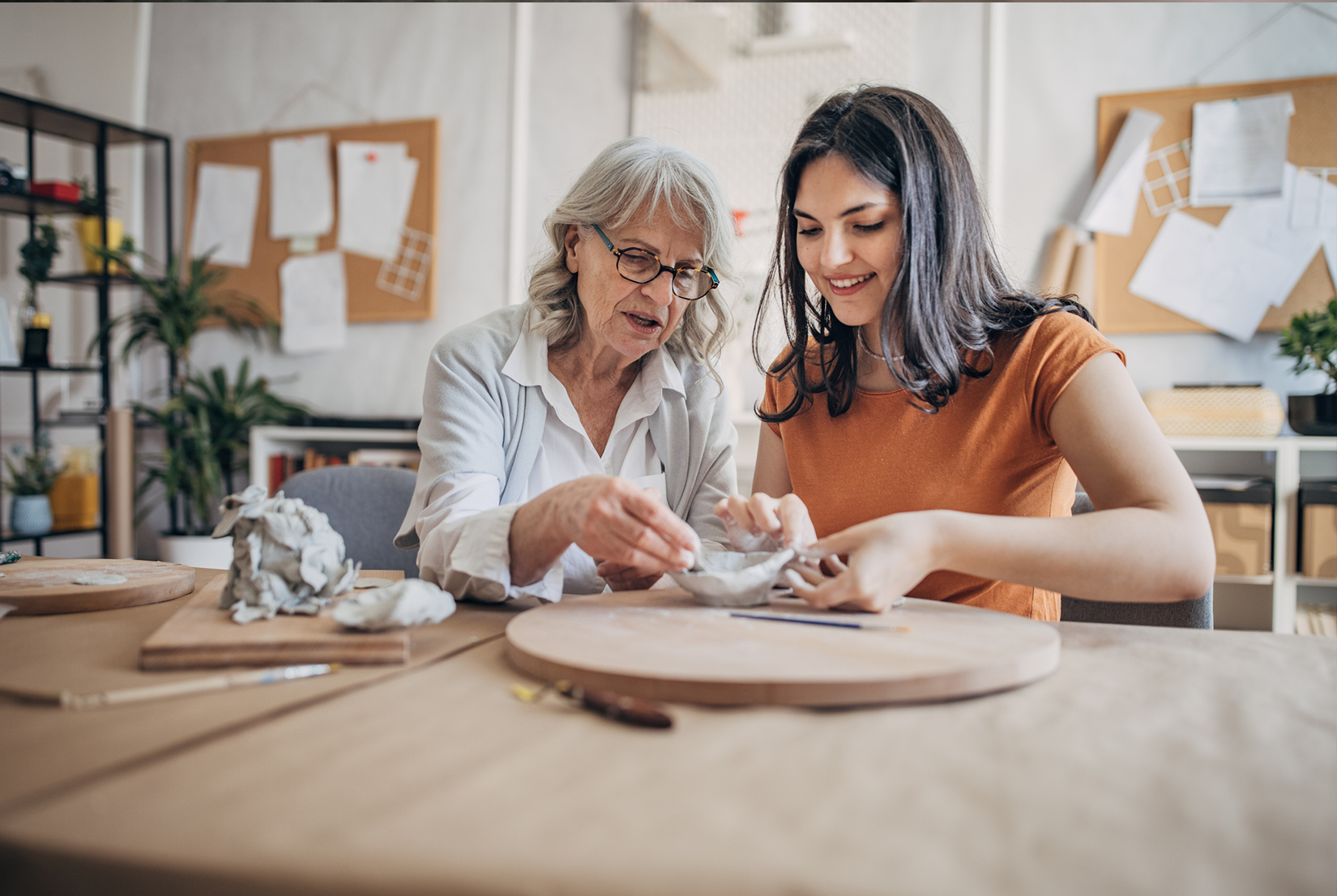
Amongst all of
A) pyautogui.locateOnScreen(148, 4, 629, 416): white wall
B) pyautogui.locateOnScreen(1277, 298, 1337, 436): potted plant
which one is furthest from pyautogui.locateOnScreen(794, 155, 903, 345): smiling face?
pyautogui.locateOnScreen(148, 4, 629, 416): white wall

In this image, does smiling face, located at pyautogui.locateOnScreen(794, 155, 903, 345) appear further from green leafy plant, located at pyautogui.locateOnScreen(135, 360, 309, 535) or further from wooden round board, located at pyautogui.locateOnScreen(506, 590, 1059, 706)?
green leafy plant, located at pyautogui.locateOnScreen(135, 360, 309, 535)

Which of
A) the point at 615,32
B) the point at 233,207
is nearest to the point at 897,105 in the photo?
the point at 615,32

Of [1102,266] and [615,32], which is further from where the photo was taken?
[615,32]

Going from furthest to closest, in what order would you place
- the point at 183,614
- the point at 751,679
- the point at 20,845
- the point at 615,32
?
1. the point at 615,32
2. the point at 183,614
3. the point at 751,679
4. the point at 20,845

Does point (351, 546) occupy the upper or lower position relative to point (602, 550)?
lower

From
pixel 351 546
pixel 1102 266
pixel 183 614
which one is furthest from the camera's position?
pixel 1102 266

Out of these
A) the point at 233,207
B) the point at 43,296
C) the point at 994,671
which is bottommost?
the point at 994,671

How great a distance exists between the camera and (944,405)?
53.8 inches

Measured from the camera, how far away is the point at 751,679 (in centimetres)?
68

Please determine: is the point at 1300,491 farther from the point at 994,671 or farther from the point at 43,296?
the point at 43,296

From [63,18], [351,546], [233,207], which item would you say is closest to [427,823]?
[351,546]

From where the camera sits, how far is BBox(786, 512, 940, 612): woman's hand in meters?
0.92

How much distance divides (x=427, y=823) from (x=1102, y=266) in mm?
3183

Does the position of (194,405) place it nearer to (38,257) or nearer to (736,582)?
(38,257)
